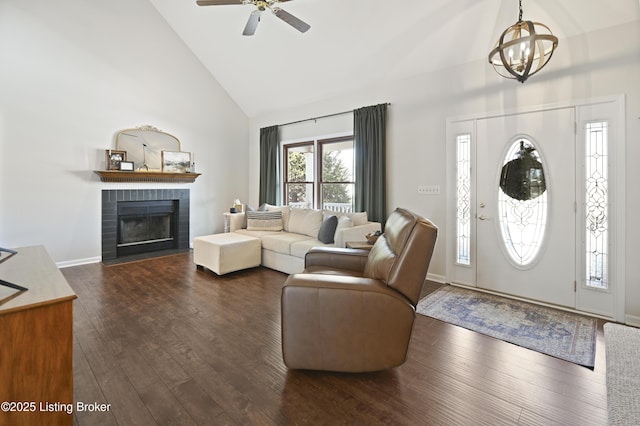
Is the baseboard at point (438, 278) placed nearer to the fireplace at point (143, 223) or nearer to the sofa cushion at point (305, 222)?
the sofa cushion at point (305, 222)

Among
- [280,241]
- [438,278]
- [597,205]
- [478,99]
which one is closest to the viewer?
[597,205]

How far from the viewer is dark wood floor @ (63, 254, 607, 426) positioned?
5.43 feet

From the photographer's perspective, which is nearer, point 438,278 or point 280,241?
point 438,278

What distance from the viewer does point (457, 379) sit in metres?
1.99

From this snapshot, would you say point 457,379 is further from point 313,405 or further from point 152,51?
point 152,51

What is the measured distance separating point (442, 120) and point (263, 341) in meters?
3.39

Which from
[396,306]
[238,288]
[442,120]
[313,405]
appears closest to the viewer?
[313,405]

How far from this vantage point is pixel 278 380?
6.40ft

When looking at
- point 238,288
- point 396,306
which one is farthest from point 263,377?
point 238,288

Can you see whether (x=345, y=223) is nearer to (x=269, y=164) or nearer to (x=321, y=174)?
(x=321, y=174)

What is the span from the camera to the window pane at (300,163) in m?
6.00

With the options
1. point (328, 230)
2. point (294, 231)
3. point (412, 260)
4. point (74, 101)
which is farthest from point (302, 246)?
point (74, 101)

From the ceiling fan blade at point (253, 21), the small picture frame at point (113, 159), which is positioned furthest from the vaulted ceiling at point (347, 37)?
the small picture frame at point (113, 159)

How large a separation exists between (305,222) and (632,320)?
12.4 ft
